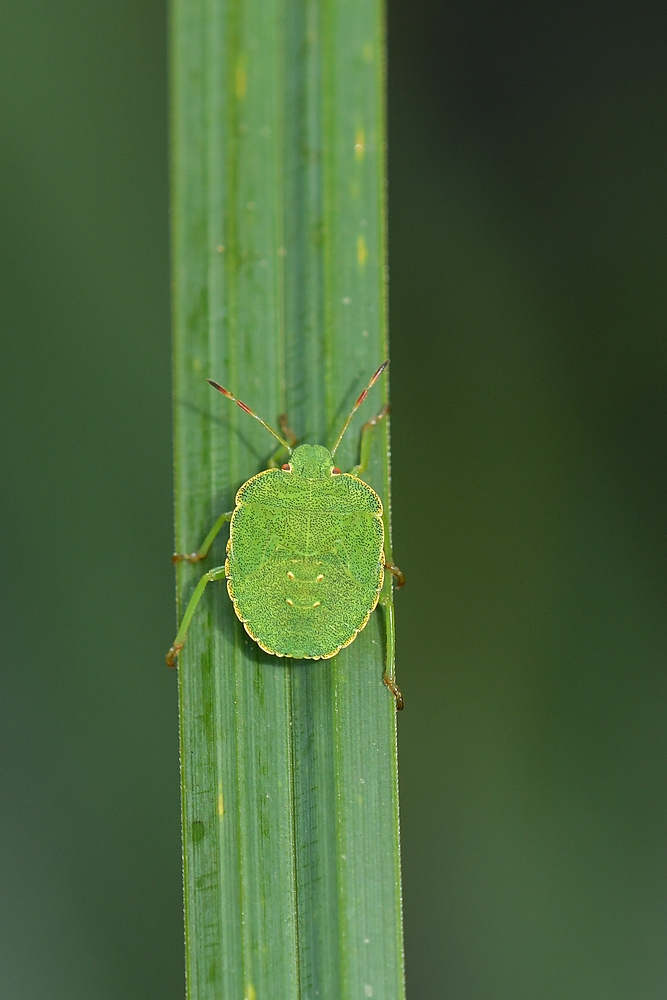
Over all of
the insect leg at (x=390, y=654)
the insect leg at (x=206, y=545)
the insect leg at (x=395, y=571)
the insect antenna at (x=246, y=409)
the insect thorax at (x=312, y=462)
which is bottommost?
the insect leg at (x=390, y=654)

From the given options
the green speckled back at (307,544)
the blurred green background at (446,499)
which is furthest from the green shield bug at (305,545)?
the blurred green background at (446,499)

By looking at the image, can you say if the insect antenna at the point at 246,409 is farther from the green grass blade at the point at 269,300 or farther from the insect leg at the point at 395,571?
the insect leg at the point at 395,571

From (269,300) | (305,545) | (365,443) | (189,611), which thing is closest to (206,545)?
(189,611)

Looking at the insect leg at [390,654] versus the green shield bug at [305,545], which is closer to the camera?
the insect leg at [390,654]

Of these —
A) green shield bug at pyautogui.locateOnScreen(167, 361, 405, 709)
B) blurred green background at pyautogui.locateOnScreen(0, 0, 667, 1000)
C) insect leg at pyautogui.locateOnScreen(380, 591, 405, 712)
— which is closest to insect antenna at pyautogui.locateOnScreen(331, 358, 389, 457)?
green shield bug at pyautogui.locateOnScreen(167, 361, 405, 709)

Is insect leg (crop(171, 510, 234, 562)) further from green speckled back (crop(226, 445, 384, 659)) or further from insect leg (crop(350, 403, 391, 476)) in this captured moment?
insect leg (crop(350, 403, 391, 476))

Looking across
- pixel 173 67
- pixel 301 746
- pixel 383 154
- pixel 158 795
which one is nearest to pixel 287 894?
pixel 301 746

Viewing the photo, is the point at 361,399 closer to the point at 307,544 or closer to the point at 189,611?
the point at 307,544
